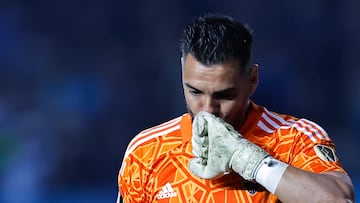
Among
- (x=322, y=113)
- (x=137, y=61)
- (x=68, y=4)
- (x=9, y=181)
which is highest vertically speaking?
(x=68, y=4)

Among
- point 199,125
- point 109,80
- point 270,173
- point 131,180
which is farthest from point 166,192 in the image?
point 109,80

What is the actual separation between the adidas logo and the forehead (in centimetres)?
30

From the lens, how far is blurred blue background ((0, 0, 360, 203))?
369 centimetres

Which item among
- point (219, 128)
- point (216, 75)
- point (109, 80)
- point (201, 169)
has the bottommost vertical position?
point (109, 80)

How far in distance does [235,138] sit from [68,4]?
74.3 inches

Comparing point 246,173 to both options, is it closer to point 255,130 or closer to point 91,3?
point 255,130

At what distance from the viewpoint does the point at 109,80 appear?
375cm

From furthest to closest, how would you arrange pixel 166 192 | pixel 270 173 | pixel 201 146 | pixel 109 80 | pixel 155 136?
pixel 109 80
pixel 155 136
pixel 166 192
pixel 201 146
pixel 270 173

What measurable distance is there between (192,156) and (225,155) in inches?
9.0

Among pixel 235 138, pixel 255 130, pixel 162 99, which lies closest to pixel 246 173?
pixel 235 138

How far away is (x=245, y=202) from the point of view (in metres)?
2.16

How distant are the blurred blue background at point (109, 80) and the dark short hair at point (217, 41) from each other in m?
1.52

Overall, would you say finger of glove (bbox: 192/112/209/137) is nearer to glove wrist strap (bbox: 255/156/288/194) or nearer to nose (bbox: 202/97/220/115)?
nose (bbox: 202/97/220/115)

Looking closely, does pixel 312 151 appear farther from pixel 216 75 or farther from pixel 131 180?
pixel 131 180
